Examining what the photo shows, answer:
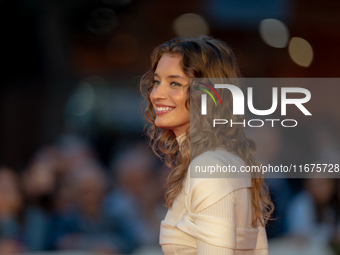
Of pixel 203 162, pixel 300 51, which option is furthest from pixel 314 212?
pixel 203 162

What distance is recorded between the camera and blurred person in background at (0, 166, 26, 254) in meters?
2.82

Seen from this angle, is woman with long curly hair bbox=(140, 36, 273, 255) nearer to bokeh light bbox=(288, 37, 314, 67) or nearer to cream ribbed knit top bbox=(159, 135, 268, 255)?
cream ribbed knit top bbox=(159, 135, 268, 255)

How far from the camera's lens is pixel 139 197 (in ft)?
9.44

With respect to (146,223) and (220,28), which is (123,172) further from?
(220,28)

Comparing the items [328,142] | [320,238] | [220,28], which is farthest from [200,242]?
[220,28]

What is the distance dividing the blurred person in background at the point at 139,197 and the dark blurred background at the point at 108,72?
1cm

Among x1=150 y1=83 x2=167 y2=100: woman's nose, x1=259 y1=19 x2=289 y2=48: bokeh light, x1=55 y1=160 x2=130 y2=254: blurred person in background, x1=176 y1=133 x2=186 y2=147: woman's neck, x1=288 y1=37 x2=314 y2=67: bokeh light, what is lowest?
x1=55 y1=160 x2=130 y2=254: blurred person in background

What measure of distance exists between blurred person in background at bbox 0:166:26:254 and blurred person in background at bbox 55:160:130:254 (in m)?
0.26

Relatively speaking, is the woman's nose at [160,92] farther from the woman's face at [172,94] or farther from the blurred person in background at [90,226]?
the blurred person in background at [90,226]

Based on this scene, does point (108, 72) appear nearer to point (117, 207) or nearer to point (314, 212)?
point (117, 207)

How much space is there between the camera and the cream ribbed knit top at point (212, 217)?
1.01 metres

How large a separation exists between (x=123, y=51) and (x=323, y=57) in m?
1.66

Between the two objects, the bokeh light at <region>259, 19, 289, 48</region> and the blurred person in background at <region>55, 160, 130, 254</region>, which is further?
the bokeh light at <region>259, 19, 289, 48</region>

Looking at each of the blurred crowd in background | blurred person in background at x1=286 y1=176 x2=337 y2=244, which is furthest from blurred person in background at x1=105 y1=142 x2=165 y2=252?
blurred person in background at x1=286 y1=176 x2=337 y2=244
